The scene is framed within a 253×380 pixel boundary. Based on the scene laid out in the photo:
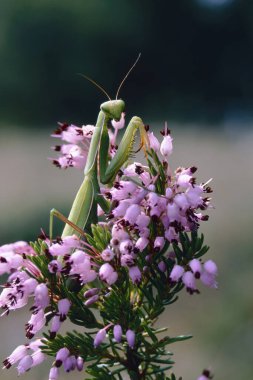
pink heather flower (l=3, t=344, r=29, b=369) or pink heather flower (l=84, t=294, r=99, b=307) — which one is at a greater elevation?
pink heather flower (l=84, t=294, r=99, b=307)

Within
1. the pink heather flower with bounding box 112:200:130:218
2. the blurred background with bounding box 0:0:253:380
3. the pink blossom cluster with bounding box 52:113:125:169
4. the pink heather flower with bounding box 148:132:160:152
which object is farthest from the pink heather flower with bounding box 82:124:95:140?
the blurred background with bounding box 0:0:253:380

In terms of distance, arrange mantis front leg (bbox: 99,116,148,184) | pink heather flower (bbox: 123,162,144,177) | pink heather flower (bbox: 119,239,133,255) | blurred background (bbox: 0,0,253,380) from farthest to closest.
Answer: blurred background (bbox: 0,0,253,380) < mantis front leg (bbox: 99,116,148,184) < pink heather flower (bbox: 123,162,144,177) < pink heather flower (bbox: 119,239,133,255)

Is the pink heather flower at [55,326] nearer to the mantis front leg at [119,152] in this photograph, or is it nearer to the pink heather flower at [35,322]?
the pink heather flower at [35,322]

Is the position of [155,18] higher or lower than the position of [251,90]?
higher

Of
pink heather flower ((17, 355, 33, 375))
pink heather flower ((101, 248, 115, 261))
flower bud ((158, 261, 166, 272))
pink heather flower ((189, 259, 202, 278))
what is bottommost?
pink heather flower ((17, 355, 33, 375))

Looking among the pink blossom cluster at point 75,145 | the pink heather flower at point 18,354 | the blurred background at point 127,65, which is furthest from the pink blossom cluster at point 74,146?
the blurred background at point 127,65

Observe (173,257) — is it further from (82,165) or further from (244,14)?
(244,14)

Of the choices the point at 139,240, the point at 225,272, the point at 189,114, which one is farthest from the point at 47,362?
the point at 189,114

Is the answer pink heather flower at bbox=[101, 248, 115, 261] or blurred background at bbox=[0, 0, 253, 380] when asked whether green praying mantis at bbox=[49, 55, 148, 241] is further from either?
blurred background at bbox=[0, 0, 253, 380]
